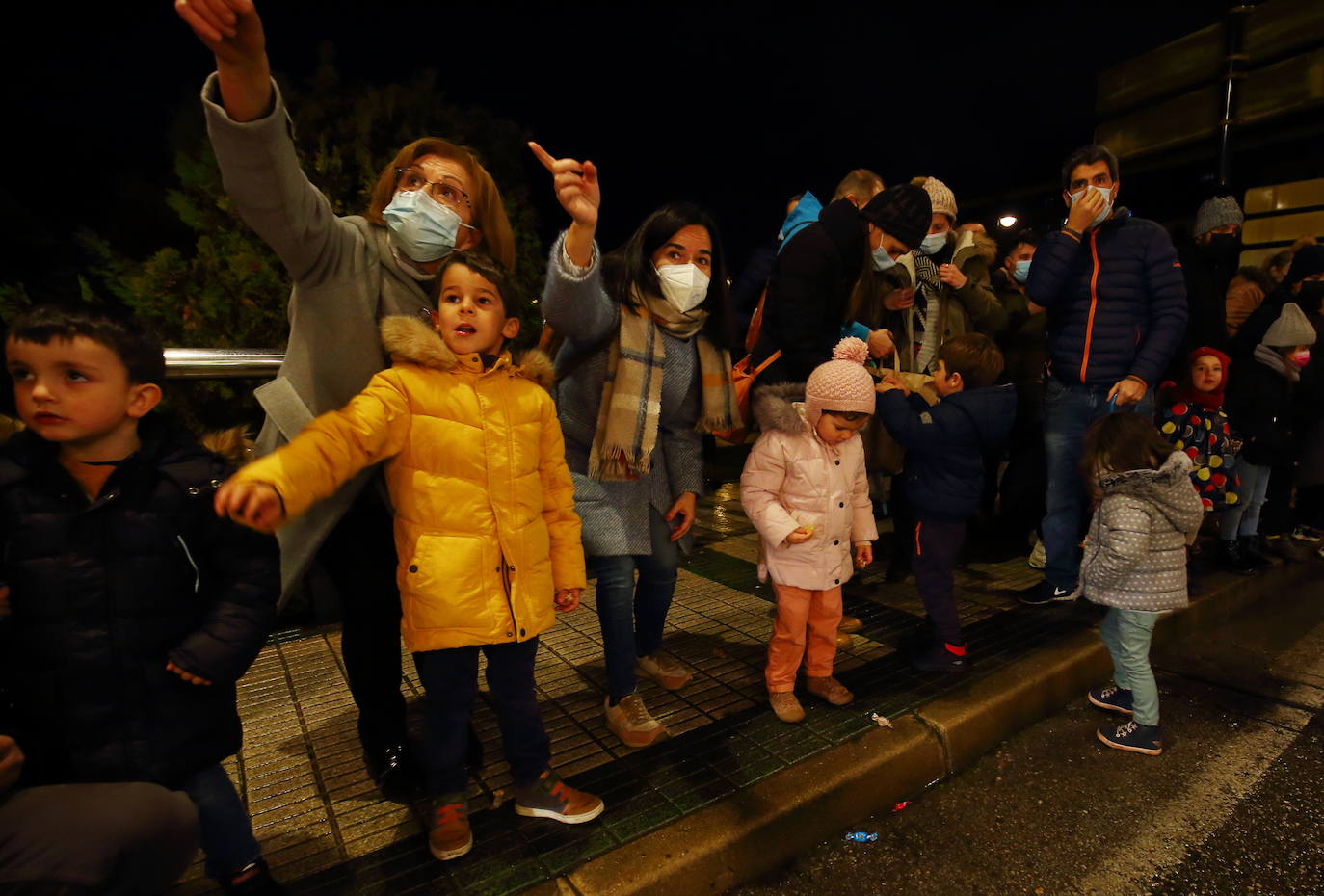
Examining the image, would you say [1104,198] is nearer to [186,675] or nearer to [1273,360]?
[1273,360]

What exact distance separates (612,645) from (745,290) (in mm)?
3740

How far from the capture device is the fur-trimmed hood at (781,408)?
2873 millimetres

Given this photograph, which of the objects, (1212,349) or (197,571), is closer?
(197,571)

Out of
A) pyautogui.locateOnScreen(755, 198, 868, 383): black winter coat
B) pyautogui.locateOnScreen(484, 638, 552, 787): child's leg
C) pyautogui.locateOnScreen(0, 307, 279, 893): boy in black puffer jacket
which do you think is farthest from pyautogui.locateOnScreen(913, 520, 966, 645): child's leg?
pyautogui.locateOnScreen(0, 307, 279, 893): boy in black puffer jacket

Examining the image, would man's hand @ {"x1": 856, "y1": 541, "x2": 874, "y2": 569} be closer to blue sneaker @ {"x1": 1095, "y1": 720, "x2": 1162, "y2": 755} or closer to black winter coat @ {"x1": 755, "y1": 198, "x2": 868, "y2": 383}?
black winter coat @ {"x1": 755, "y1": 198, "x2": 868, "y2": 383}

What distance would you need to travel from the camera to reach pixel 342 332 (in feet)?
6.73

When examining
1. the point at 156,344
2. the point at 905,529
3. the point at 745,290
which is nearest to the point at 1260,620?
the point at 905,529

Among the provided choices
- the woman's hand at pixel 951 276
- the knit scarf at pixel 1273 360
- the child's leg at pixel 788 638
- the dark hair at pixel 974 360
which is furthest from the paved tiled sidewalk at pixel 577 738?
the knit scarf at pixel 1273 360

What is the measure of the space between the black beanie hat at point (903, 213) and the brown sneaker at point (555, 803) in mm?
2855

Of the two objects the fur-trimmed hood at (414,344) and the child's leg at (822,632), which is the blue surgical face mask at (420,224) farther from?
the child's leg at (822,632)

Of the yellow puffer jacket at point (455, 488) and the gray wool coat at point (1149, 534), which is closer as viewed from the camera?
the yellow puffer jacket at point (455, 488)

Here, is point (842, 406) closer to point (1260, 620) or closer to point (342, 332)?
point (342, 332)

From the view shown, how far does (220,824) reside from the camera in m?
1.78

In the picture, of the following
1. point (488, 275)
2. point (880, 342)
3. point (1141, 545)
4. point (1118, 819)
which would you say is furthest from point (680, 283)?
point (1118, 819)
